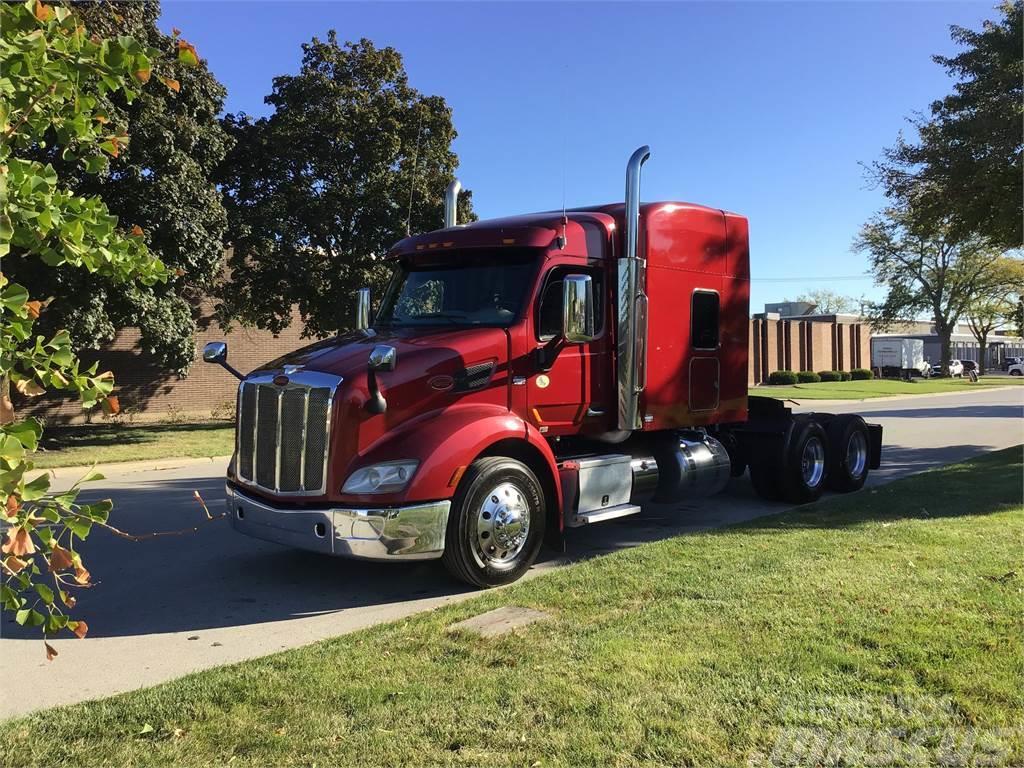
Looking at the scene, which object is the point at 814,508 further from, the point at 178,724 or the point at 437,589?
the point at 178,724

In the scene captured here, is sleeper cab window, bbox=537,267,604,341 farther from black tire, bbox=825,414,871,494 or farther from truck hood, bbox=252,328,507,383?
black tire, bbox=825,414,871,494

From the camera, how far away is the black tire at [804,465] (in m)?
9.23

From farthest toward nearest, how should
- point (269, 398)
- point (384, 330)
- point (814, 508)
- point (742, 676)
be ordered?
point (814, 508) < point (384, 330) < point (269, 398) < point (742, 676)

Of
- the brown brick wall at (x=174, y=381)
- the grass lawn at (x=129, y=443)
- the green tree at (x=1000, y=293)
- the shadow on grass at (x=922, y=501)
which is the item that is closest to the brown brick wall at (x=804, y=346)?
the green tree at (x=1000, y=293)

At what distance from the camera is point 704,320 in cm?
815

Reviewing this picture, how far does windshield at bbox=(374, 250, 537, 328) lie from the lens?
21.6 feet

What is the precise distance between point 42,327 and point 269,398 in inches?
423

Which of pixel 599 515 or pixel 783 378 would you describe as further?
pixel 783 378

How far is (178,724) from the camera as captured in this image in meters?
3.55

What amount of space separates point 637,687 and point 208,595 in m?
3.55

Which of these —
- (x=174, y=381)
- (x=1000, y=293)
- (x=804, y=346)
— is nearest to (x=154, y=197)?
(x=174, y=381)

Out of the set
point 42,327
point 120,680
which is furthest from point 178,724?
point 42,327

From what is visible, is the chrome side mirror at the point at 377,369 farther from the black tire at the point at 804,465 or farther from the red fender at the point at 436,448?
the black tire at the point at 804,465

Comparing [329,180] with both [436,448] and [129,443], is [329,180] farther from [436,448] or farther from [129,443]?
[436,448]
